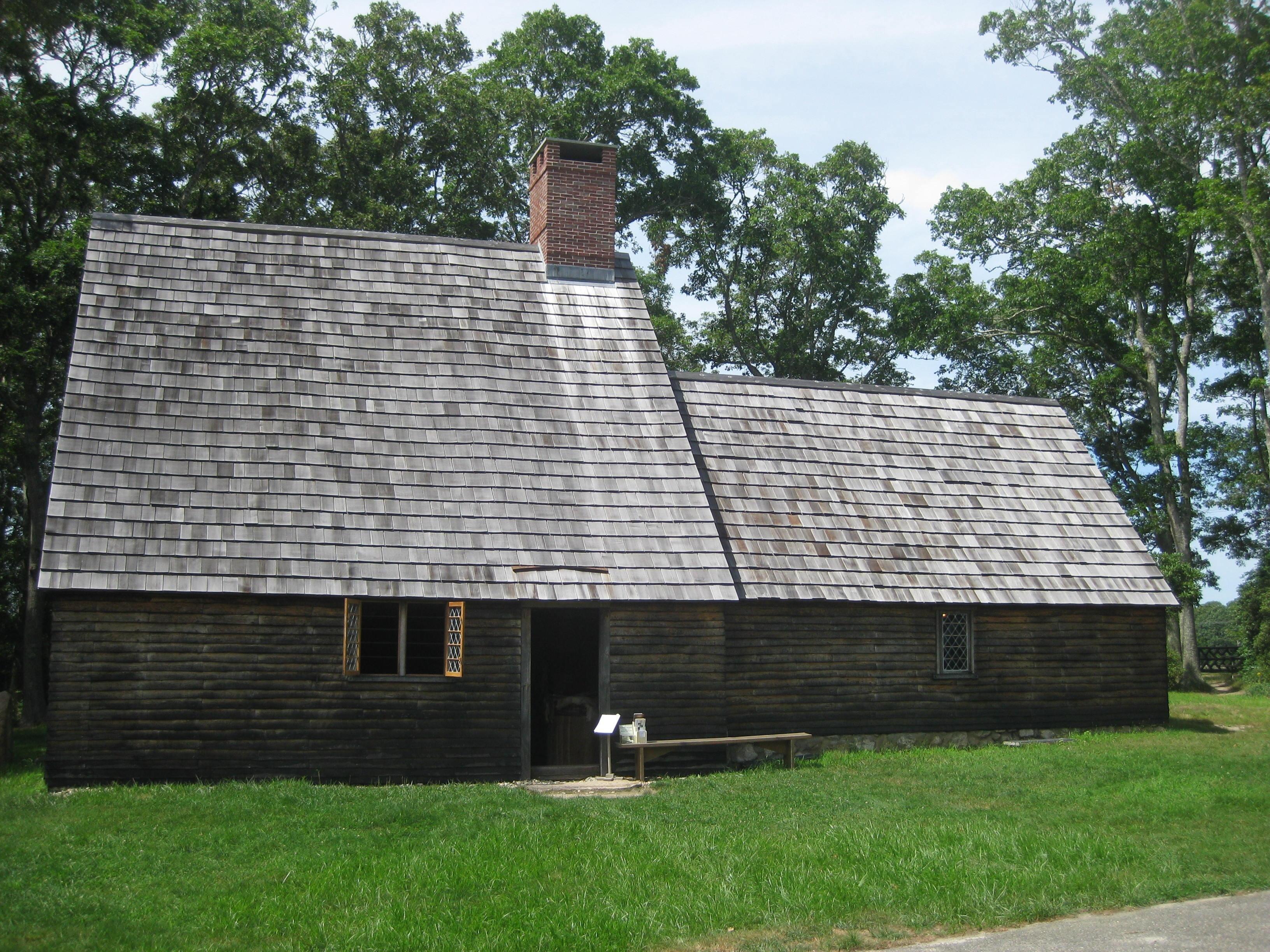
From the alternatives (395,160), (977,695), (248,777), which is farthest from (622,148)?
(248,777)

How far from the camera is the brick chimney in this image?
A: 18422 mm

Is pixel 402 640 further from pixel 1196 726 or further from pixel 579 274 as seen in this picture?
pixel 1196 726

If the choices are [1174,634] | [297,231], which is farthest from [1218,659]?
[297,231]

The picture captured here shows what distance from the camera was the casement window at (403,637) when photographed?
1410 cm

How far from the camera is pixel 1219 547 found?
38.5 m

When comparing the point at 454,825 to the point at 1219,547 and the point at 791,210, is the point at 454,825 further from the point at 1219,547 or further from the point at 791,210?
the point at 1219,547

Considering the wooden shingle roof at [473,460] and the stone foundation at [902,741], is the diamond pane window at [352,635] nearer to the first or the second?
the wooden shingle roof at [473,460]

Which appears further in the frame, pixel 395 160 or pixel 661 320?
pixel 661 320

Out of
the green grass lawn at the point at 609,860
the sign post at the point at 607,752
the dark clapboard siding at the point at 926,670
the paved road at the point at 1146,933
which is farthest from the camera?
the dark clapboard siding at the point at 926,670

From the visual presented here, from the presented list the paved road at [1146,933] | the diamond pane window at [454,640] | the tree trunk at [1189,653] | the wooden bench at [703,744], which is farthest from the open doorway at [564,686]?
the tree trunk at [1189,653]

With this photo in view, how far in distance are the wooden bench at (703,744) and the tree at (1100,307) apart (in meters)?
21.3

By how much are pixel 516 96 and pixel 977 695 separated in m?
23.6

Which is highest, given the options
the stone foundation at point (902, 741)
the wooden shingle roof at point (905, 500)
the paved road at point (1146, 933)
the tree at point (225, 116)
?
the tree at point (225, 116)

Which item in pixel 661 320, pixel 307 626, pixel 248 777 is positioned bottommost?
pixel 248 777
